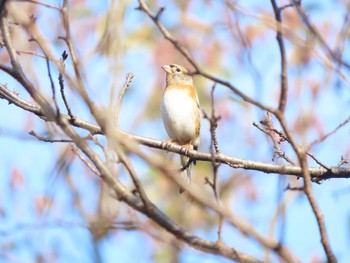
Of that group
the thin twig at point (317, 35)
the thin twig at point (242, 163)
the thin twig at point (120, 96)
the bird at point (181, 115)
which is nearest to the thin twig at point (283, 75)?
the thin twig at point (317, 35)

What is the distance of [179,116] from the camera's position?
247 inches

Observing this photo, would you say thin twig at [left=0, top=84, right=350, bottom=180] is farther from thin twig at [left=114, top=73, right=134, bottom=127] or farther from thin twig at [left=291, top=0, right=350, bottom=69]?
thin twig at [left=291, top=0, right=350, bottom=69]

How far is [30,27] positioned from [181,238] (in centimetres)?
73

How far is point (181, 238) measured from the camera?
5.74ft

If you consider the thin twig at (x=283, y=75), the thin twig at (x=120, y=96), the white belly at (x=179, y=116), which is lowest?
the thin twig at (x=283, y=75)

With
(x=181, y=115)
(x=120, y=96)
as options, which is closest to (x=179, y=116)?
(x=181, y=115)

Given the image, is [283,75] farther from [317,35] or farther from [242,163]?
[242,163]

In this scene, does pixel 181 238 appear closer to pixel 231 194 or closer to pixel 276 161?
pixel 276 161

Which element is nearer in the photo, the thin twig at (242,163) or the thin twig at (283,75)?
the thin twig at (283,75)

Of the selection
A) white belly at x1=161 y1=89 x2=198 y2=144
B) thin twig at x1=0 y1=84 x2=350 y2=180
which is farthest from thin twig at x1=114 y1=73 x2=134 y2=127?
white belly at x1=161 y1=89 x2=198 y2=144

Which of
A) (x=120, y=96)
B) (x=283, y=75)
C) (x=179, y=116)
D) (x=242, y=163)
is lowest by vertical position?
(x=283, y=75)

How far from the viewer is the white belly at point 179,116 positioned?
6.25 meters

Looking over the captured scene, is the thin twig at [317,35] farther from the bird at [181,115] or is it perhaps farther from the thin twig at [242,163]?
the bird at [181,115]

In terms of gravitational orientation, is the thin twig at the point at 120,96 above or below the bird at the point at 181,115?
below
